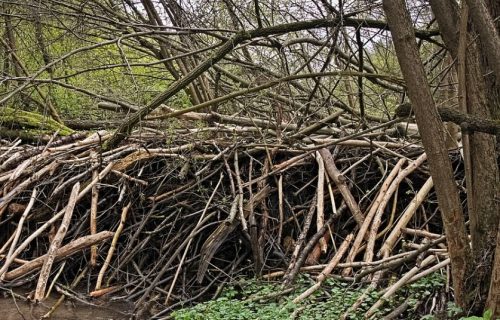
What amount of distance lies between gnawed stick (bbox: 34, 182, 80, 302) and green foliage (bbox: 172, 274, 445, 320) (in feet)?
5.43

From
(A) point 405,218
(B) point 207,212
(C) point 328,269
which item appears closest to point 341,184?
(A) point 405,218

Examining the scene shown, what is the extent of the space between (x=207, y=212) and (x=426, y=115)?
11.0 ft

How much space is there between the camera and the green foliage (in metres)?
4.07

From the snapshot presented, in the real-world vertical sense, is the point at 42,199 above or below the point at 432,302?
above

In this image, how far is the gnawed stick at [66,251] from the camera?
5727mm

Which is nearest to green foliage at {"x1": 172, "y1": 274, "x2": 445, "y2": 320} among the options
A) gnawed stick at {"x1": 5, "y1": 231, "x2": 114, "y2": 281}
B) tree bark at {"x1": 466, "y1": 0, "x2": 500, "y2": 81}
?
gnawed stick at {"x1": 5, "y1": 231, "x2": 114, "y2": 281}

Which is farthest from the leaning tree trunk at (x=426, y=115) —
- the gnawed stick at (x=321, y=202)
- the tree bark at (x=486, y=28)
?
the gnawed stick at (x=321, y=202)

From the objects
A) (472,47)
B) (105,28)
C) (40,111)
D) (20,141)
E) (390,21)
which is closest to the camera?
(390,21)

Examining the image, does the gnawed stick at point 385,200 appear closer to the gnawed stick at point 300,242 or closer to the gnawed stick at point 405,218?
the gnawed stick at point 405,218

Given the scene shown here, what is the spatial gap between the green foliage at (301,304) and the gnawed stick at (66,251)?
1.55m

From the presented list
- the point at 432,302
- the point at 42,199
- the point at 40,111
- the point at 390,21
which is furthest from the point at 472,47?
the point at 40,111

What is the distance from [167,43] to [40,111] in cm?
302

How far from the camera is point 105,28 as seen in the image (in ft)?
24.0

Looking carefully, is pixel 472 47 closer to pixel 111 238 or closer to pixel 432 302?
pixel 432 302
